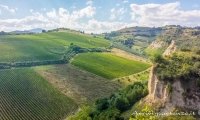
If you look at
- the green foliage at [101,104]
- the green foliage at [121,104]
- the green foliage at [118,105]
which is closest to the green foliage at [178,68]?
the green foliage at [118,105]

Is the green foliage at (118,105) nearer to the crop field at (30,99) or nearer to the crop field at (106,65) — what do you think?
the crop field at (30,99)

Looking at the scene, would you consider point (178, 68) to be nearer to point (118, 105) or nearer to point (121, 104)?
point (121, 104)

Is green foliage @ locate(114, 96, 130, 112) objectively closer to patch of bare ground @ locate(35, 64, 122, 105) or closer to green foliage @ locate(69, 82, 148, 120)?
green foliage @ locate(69, 82, 148, 120)

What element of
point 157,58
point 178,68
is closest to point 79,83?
point 157,58

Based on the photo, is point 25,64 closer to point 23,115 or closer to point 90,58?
point 90,58

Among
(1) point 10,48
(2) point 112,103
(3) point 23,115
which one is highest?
(1) point 10,48

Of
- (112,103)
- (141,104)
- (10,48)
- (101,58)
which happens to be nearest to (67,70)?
(101,58)

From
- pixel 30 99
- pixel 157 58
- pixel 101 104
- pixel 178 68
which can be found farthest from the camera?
pixel 30 99
